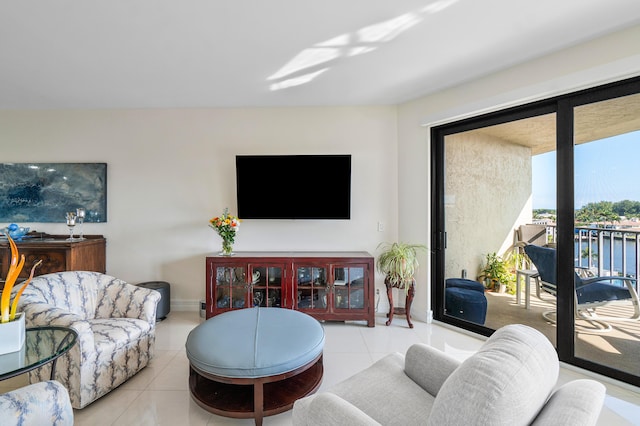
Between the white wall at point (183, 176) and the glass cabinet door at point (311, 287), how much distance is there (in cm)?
46

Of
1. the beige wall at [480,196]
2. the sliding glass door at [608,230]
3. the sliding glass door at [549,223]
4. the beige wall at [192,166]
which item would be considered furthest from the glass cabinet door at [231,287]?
the sliding glass door at [608,230]

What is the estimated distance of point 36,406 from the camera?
46.3 inches

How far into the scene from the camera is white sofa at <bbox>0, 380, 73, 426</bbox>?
3.61 feet

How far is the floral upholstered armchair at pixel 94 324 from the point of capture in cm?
175

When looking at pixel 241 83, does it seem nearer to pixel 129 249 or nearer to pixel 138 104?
pixel 138 104

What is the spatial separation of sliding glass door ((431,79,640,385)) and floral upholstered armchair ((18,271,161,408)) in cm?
294

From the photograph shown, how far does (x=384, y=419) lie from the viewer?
3.85 feet

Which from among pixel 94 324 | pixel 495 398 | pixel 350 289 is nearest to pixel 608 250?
pixel 350 289

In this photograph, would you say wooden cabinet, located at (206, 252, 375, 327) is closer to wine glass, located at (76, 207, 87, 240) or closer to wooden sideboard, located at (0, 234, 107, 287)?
wooden sideboard, located at (0, 234, 107, 287)

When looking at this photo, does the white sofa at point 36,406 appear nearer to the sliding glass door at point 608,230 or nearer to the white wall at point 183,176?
the white wall at point 183,176

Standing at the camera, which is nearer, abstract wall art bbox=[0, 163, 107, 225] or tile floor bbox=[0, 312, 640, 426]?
tile floor bbox=[0, 312, 640, 426]

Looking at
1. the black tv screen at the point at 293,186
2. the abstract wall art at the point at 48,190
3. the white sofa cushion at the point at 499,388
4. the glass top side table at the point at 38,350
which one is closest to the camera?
the white sofa cushion at the point at 499,388

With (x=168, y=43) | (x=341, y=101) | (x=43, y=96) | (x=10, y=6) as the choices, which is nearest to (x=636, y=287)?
(x=341, y=101)

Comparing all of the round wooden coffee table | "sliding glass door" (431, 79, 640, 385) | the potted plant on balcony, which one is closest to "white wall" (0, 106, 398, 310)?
"sliding glass door" (431, 79, 640, 385)
